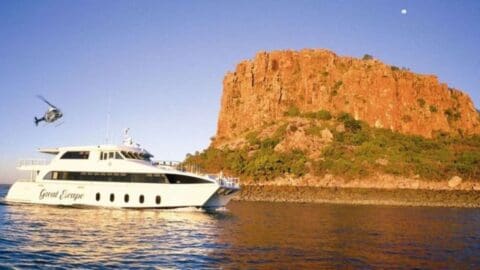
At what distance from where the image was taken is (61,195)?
38.0 m

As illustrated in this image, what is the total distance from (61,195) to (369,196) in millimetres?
53184

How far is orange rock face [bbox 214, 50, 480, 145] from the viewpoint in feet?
361

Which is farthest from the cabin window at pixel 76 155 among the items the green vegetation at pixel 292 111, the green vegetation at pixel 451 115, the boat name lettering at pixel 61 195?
the green vegetation at pixel 451 115

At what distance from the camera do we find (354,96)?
364 feet

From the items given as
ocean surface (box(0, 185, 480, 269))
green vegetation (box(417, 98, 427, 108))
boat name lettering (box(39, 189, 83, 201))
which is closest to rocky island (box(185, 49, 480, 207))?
green vegetation (box(417, 98, 427, 108))

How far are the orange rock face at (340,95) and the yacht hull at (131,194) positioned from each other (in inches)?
3097

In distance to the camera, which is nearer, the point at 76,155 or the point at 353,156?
the point at 76,155

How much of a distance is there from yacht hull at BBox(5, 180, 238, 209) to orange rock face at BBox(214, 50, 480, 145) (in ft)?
258

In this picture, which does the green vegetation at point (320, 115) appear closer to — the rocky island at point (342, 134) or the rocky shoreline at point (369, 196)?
the rocky island at point (342, 134)

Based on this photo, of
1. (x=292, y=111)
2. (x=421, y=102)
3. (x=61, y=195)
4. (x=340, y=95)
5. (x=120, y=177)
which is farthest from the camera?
(x=421, y=102)

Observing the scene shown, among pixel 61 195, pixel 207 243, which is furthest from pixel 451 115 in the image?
pixel 207 243

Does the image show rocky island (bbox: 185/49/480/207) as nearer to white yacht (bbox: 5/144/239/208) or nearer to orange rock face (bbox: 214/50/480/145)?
orange rock face (bbox: 214/50/480/145)

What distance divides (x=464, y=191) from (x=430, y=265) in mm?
68250

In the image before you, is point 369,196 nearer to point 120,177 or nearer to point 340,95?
point 340,95
